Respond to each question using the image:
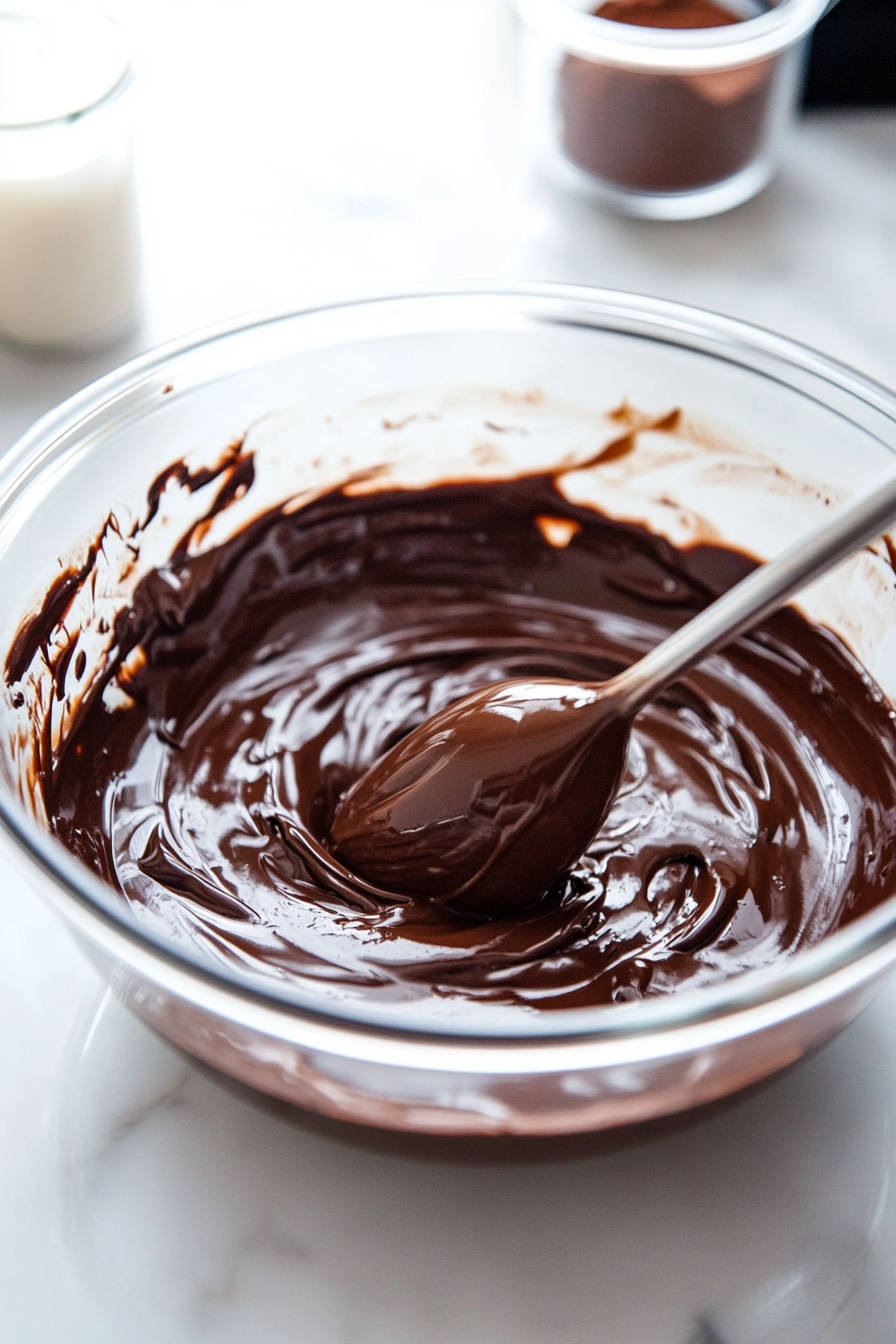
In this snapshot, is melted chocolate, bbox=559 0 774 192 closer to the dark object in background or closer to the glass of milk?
the dark object in background

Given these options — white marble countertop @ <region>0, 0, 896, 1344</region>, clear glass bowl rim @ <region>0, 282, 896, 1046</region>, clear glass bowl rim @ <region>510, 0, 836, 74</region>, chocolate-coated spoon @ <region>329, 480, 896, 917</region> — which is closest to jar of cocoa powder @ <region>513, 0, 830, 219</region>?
clear glass bowl rim @ <region>510, 0, 836, 74</region>

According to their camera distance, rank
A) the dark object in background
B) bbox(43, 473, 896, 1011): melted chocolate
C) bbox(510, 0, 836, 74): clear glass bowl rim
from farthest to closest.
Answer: the dark object in background
bbox(510, 0, 836, 74): clear glass bowl rim
bbox(43, 473, 896, 1011): melted chocolate

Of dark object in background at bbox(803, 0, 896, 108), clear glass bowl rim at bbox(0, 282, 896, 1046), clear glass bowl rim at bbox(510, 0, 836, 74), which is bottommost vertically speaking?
clear glass bowl rim at bbox(0, 282, 896, 1046)

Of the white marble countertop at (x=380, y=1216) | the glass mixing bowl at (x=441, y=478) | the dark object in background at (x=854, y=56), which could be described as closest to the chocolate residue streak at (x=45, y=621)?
the glass mixing bowl at (x=441, y=478)

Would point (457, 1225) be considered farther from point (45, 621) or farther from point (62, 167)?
point (62, 167)

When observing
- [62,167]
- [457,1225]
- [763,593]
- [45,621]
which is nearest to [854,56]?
[62,167]

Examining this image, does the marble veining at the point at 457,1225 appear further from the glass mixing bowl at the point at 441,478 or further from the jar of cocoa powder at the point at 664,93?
the jar of cocoa powder at the point at 664,93

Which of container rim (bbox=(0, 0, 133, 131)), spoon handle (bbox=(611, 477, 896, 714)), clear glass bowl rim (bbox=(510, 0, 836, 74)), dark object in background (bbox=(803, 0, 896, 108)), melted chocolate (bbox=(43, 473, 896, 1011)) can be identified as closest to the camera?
spoon handle (bbox=(611, 477, 896, 714))
